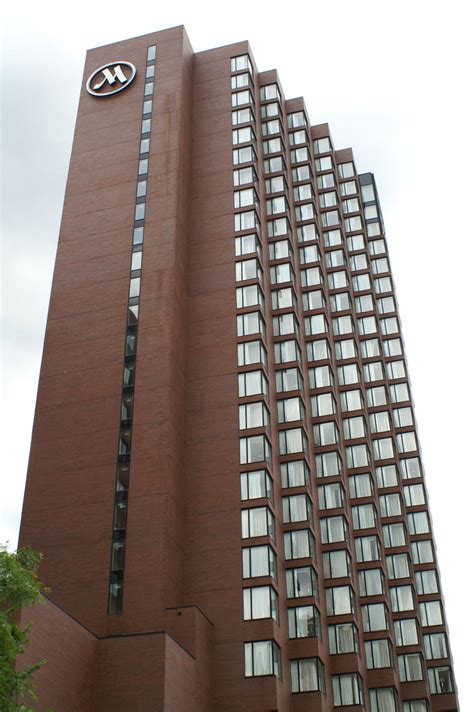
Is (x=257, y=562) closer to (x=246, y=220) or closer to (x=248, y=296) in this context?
(x=248, y=296)

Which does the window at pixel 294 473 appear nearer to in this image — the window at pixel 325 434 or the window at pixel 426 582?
the window at pixel 325 434

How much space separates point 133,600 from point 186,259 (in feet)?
104

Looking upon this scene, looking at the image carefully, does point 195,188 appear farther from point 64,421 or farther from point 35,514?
point 35,514

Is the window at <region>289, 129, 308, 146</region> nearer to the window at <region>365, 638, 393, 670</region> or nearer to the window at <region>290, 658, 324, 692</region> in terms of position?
the window at <region>365, 638, 393, 670</region>

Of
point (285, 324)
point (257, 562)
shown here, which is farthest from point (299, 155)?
point (257, 562)

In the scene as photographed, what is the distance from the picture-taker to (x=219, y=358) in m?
68.6

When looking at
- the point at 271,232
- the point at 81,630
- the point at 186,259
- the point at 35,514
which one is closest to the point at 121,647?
the point at 81,630

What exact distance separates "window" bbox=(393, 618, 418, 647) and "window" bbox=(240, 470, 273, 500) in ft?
70.6

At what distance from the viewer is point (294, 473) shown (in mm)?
67750

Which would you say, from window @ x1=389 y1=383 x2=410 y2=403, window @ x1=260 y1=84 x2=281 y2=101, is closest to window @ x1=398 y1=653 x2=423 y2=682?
window @ x1=389 y1=383 x2=410 y2=403

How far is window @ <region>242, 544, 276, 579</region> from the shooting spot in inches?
2287

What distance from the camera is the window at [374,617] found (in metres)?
71.6

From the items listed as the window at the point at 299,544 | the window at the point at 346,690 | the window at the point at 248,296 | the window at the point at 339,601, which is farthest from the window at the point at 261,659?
the window at the point at 248,296

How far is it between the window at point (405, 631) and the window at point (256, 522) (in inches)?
832
